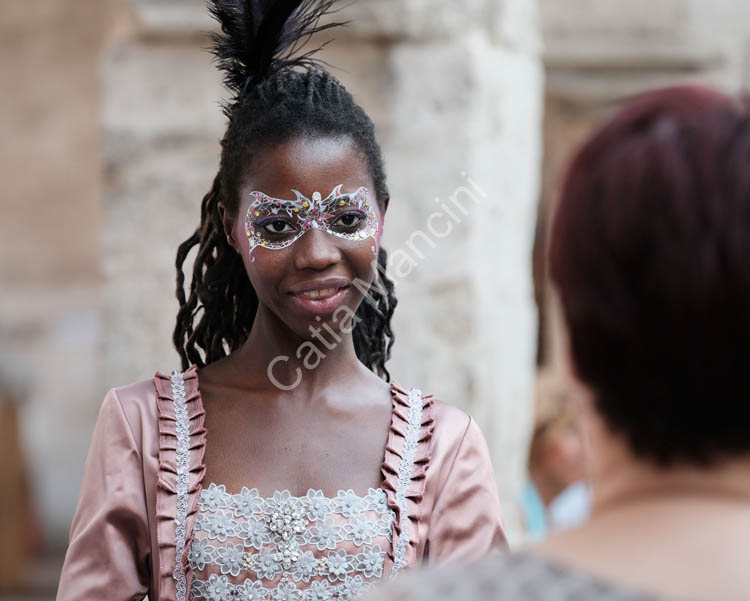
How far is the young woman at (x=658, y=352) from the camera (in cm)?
105

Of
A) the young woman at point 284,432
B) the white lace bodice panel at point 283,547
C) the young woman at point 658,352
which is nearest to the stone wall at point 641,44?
the young woman at point 284,432

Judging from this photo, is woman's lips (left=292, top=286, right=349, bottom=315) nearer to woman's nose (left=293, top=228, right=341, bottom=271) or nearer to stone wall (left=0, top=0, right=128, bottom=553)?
woman's nose (left=293, top=228, right=341, bottom=271)

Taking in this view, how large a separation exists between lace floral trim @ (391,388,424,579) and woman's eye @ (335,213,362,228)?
32 centimetres

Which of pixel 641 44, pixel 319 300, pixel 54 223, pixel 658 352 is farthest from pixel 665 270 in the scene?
pixel 54 223

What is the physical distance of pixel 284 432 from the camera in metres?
2.00

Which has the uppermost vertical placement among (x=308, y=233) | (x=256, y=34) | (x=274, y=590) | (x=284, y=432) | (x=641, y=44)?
(x=641, y=44)

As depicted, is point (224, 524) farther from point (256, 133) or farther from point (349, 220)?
point (256, 133)

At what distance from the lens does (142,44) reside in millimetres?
3061

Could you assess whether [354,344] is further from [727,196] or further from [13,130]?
[13,130]

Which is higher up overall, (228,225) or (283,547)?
(228,225)

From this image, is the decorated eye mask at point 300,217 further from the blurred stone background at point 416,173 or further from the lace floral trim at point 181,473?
the blurred stone background at point 416,173

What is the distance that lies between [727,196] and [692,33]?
12.5ft

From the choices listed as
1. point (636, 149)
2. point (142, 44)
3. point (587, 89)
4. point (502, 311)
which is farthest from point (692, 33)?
point (636, 149)

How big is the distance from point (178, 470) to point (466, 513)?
0.49 m
